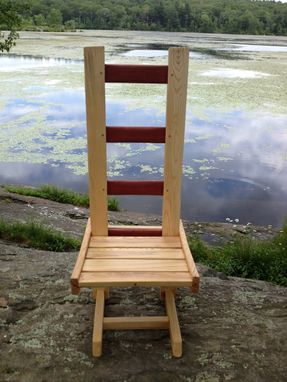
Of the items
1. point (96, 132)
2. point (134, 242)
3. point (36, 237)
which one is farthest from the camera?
point (36, 237)

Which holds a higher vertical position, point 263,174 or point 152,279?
point 152,279

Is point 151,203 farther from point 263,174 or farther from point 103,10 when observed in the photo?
point 103,10

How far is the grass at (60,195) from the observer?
24.1 feet

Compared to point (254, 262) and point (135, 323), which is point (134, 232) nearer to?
point (135, 323)

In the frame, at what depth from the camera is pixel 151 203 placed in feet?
25.9

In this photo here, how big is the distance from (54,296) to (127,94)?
43.9ft

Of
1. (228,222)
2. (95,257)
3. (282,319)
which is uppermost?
(95,257)

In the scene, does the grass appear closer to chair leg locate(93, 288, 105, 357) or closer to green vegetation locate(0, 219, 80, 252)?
green vegetation locate(0, 219, 80, 252)

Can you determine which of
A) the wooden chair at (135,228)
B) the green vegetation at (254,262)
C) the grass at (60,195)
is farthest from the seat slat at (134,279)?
the grass at (60,195)

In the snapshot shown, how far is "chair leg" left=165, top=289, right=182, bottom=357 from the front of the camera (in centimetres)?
262

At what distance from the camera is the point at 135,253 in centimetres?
286

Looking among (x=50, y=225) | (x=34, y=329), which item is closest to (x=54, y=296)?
(x=34, y=329)

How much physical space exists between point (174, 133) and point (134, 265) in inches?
37.3

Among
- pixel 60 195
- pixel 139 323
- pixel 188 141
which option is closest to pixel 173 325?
pixel 139 323
